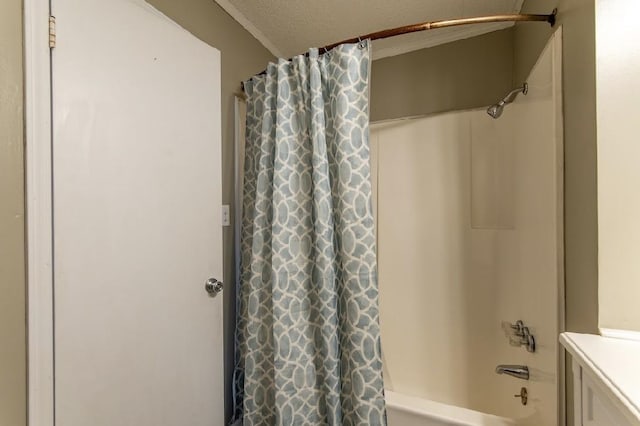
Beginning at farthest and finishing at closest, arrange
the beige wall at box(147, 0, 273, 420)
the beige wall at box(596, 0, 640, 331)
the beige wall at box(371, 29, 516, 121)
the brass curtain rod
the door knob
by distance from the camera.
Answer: the beige wall at box(371, 29, 516, 121)
the beige wall at box(147, 0, 273, 420)
the door knob
the brass curtain rod
the beige wall at box(596, 0, 640, 331)

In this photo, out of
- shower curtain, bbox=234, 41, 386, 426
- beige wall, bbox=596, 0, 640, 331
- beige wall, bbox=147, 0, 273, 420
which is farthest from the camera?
beige wall, bbox=147, 0, 273, 420

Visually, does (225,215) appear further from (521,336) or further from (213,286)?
(521,336)

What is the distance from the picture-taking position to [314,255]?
1.16 metres

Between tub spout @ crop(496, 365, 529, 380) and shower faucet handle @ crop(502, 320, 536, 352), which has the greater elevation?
shower faucet handle @ crop(502, 320, 536, 352)

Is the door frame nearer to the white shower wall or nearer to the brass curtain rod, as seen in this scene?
the brass curtain rod

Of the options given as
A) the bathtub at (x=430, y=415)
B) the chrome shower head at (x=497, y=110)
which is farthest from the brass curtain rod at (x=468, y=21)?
the bathtub at (x=430, y=415)

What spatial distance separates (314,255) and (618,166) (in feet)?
3.10

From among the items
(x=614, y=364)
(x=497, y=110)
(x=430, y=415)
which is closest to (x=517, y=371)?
(x=430, y=415)

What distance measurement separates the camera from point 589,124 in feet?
2.23

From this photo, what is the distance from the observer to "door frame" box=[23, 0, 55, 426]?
71 centimetres

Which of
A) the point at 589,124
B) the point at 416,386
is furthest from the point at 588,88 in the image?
the point at 416,386

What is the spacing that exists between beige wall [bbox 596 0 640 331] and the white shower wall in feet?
1.15

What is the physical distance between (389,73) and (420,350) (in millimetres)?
1807

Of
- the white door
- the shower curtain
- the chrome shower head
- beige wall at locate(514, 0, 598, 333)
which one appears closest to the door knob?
the white door
